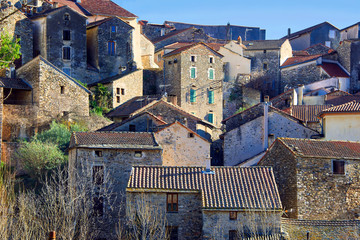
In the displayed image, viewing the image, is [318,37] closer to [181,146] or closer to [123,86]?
[123,86]

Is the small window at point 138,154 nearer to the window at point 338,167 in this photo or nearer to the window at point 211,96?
the window at point 338,167

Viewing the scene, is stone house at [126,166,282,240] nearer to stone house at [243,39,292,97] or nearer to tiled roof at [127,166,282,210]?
tiled roof at [127,166,282,210]

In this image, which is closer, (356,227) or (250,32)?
(356,227)

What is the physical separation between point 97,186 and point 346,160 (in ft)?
40.7

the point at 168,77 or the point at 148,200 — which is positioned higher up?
the point at 168,77

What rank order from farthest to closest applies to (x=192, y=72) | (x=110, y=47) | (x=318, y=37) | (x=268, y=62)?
(x=318, y=37)
(x=268, y=62)
(x=110, y=47)
(x=192, y=72)

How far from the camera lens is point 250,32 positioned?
102 m

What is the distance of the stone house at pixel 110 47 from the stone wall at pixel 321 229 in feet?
100

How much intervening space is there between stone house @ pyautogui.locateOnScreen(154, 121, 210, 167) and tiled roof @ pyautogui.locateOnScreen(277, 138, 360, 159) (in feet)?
22.9

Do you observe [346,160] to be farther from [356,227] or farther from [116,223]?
[116,223]

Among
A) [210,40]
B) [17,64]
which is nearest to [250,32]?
[210,40]

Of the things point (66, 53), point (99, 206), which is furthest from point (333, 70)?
point (99, 206)

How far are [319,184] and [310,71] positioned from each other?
107 feet

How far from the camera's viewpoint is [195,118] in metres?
48.8
